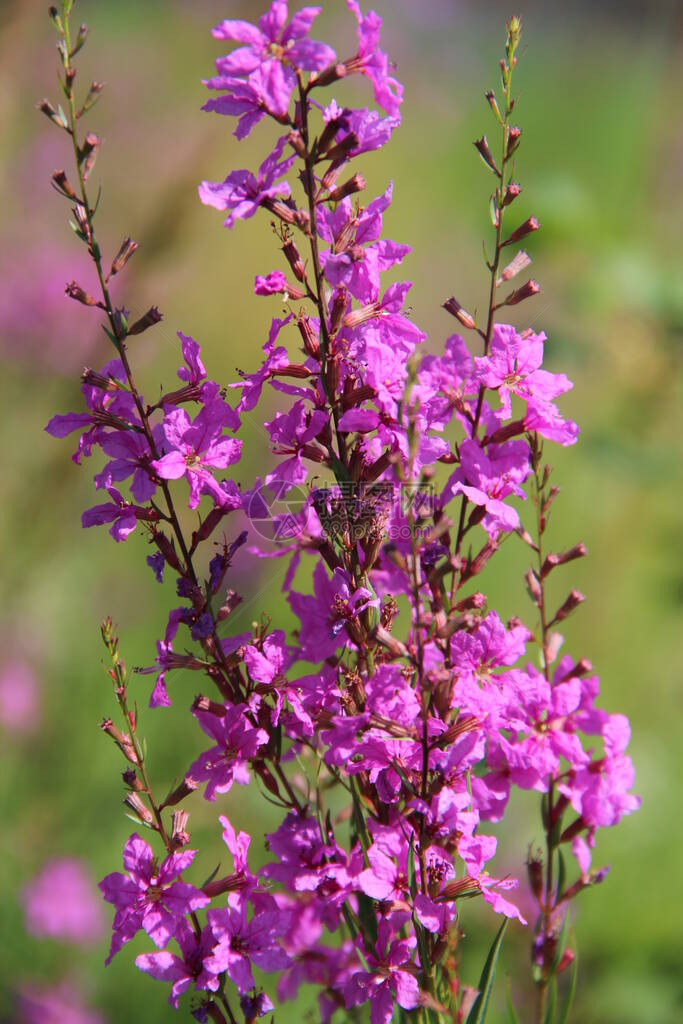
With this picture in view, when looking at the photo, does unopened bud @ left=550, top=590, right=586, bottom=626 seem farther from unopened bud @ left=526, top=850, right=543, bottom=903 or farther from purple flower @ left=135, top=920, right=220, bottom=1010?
purple flower @ left=135, top=920, right=220, bottom=1010

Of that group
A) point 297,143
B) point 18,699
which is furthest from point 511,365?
point 18,699

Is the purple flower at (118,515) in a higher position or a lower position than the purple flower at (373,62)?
lower

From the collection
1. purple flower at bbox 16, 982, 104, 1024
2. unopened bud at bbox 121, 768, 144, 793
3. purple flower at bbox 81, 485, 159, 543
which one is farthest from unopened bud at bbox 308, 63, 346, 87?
purple flower at bbox 16, 982, 104, 1024

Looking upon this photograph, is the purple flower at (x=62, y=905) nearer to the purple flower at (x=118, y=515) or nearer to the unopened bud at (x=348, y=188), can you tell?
the purple flower at (x=118, y=515)

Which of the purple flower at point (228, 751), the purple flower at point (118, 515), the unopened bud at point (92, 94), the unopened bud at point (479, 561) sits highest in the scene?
the unopened bud at point (92, 94)

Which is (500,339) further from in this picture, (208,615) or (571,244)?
(571,244)

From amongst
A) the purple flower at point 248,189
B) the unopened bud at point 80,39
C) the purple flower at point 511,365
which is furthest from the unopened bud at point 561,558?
the unopened bud at point 80,39
